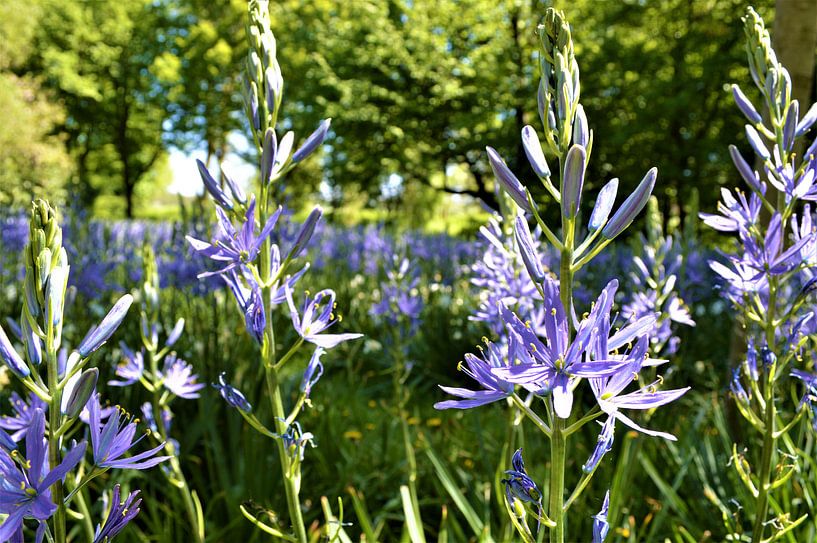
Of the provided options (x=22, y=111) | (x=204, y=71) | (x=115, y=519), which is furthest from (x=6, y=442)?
(x=204, y=71)

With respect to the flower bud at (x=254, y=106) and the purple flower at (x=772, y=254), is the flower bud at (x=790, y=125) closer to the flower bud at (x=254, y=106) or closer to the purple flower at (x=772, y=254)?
the purple flower at (x=772, y=254)

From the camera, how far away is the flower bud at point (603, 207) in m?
1.07

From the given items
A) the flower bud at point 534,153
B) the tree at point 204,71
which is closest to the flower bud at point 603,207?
the flower bud at point 534,153

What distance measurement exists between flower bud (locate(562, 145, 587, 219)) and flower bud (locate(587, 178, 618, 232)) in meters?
0.04

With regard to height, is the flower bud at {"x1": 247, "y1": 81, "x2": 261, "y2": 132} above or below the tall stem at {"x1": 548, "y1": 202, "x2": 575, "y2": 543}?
above

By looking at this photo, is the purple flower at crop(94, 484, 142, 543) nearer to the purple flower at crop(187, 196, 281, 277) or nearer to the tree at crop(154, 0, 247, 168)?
the purple flower at crop(187, 196, 281, 277)

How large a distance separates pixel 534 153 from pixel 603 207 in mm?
165

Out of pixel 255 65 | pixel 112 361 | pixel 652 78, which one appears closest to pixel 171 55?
pixel 652 78

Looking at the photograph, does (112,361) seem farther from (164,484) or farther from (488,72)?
(488,72)

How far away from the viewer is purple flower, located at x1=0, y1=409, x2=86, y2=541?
90 cm

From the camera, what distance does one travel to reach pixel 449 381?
16.6 ft

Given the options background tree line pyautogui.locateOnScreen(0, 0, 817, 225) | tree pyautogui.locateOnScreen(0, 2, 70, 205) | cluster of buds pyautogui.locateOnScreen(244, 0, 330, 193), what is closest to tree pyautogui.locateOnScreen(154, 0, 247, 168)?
background tree line pyautogui.locateOnScreen(0, 0, 817, 225)

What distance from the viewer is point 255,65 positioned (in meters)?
1.53

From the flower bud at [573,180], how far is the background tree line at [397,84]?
190 inches
